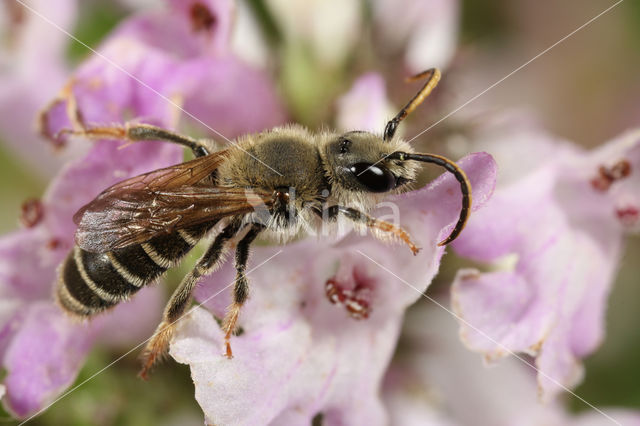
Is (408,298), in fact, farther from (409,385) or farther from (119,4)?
(119,4)

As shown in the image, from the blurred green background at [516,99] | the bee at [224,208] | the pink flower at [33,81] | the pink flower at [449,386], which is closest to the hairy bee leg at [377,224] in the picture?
the bee at [224,208]

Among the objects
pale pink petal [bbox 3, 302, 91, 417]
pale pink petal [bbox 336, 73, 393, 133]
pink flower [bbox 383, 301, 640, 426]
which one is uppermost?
pale pink petal [bbox 336, 73, 393, 133]

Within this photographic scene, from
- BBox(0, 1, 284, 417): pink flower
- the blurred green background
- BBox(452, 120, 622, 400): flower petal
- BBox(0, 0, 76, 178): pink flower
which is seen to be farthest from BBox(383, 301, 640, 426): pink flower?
BBox(0, 0, 76, 178): pink flower

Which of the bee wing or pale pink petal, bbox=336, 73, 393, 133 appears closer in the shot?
the bee wing

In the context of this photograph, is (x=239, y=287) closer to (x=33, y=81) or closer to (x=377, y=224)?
(x=377, y=224)

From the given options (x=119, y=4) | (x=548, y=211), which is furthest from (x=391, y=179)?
(x=119, y=4)

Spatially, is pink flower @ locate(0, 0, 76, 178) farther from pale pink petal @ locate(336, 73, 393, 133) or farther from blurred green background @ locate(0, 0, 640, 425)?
pale pink petal @ locate(336, 73, 393, 133)
